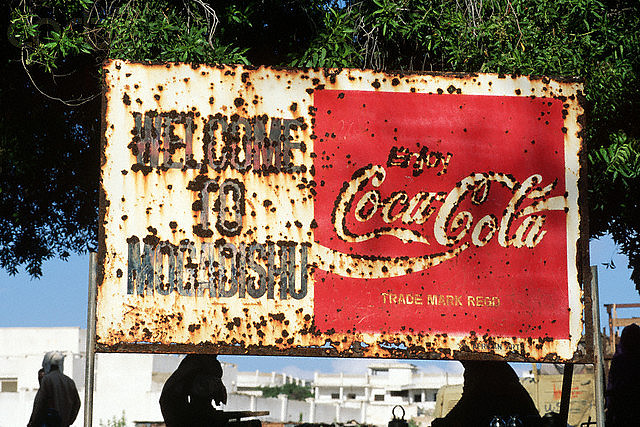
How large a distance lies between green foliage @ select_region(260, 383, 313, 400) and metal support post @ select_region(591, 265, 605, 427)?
89460mm

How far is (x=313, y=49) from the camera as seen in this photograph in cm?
777

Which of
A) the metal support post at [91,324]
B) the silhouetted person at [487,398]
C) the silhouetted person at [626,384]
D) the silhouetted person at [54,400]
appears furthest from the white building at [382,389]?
the metal support post at [91,324]

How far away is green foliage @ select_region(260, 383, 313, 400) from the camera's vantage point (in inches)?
3708

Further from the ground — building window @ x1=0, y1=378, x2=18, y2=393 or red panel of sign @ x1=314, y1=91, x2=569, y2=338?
red panel of sign @ x1=314, y1=91, x2=569, y2=338

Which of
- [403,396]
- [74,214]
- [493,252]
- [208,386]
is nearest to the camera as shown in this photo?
[493,252]

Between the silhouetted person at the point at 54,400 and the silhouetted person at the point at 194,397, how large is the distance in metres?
4.76

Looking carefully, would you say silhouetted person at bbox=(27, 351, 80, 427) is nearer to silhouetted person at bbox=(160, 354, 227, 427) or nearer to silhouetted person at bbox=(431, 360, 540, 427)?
silhouetted person at bbox=(160, 354, 227, 427)

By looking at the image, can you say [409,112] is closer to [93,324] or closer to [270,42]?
[93,324]

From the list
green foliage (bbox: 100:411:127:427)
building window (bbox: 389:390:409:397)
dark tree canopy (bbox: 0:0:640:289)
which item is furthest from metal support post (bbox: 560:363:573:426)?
building window (bbox: 389:390:409:397)

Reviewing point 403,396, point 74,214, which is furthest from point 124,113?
point 403,396

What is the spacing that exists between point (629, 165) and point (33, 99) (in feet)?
23.9

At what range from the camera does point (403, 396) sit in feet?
313

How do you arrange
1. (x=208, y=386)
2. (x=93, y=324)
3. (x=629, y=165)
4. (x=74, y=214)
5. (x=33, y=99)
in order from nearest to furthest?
(x=93, y=324)
(x=208, y=386)
(x=629, y=165)
(x=33, y=99)
(x=74, y=214)

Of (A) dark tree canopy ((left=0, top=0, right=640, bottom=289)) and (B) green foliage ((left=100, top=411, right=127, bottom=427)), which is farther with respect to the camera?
(B) green foliage ((left=100, top=411, right=127, bottom=427))
